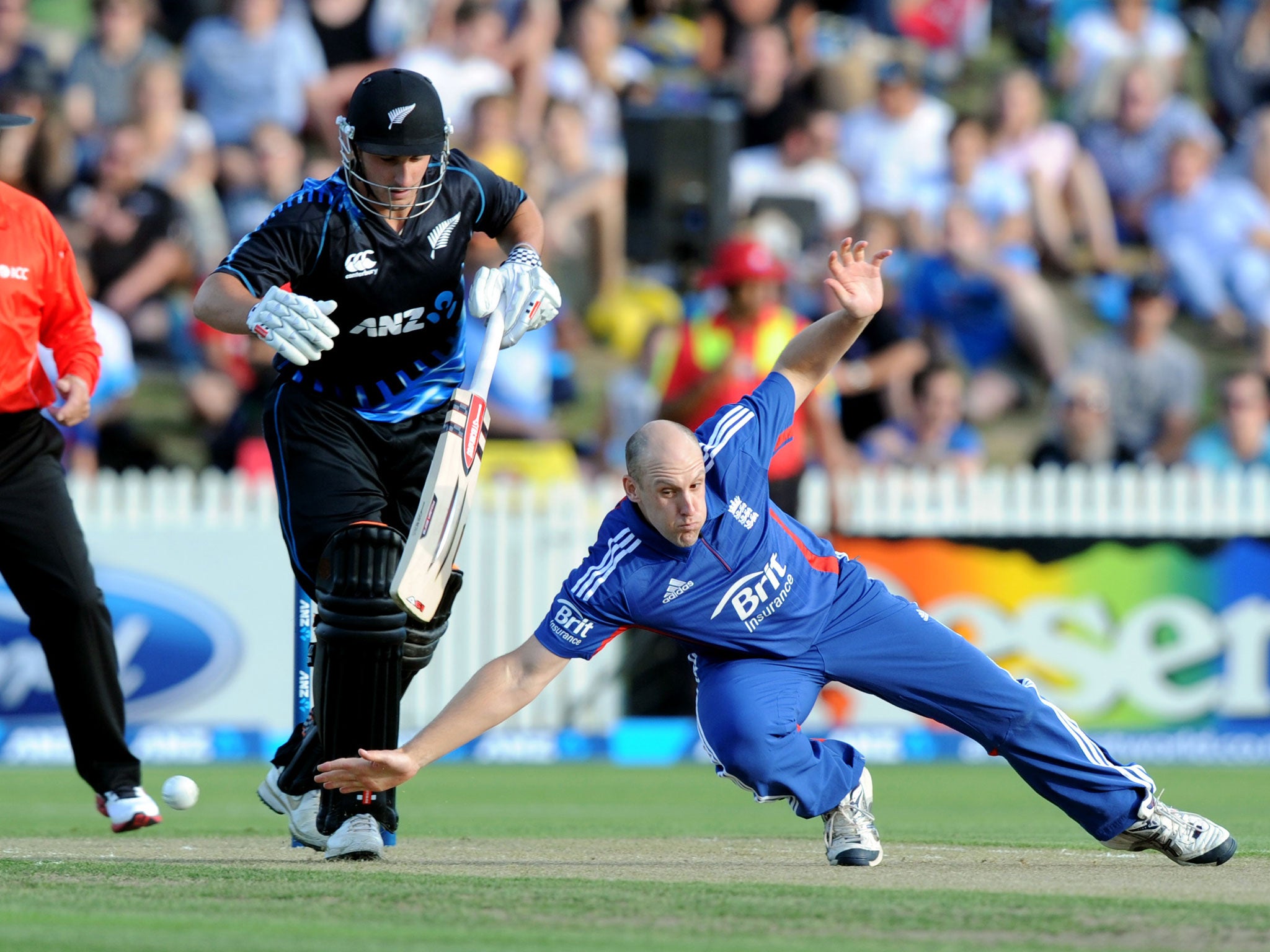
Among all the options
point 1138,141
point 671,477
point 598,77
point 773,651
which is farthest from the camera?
point 598,77

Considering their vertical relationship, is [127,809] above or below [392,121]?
below

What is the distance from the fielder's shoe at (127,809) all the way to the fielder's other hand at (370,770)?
153 centimetres

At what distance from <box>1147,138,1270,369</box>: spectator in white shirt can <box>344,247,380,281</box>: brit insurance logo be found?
10402 millimetres

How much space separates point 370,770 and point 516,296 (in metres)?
1.65

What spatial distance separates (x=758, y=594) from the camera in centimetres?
602

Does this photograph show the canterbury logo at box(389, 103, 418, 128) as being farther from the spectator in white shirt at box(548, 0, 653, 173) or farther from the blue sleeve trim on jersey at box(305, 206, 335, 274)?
the spectator in white shirt at box(548, 0, 653, 173)

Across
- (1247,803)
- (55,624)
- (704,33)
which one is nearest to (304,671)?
(55,624)

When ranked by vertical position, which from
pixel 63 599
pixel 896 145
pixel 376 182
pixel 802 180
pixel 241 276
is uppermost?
pixel 896 145

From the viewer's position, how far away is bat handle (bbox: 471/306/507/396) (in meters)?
6.20

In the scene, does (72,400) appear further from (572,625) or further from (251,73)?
(251,73)

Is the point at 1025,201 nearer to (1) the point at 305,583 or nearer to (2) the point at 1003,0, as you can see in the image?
(2) the point at 1003,0

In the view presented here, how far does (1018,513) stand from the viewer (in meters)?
12.6

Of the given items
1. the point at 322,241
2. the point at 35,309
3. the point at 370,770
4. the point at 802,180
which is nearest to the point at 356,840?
the point at 370,770

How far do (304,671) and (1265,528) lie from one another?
7.68 metres
